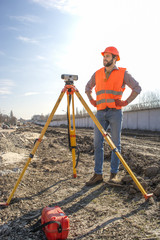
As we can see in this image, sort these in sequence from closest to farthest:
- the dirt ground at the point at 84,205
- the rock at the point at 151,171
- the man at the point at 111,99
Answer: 1. the dirt ground at the point at 84,205
2. the man at the point at 111,99
3. the rock at the point at 151,171

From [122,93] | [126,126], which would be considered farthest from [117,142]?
[126,126]

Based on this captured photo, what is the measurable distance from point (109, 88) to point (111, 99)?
0.61 feet

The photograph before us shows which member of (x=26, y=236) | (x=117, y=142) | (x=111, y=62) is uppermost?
(x=111, y=62)

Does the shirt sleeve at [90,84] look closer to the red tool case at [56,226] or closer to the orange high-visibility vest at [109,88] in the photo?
the orange high-visibility vest at [109,88]

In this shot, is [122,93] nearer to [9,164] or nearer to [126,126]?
[9,164]

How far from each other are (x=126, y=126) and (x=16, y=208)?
75.9ft

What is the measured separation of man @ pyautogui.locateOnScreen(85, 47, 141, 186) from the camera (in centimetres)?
338

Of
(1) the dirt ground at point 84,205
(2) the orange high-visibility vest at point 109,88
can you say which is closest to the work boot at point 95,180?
(1) the dirt ground at point 84,205

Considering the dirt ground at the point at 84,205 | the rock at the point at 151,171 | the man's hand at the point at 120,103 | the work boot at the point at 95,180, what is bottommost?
the dirt ground at the point at 84,205

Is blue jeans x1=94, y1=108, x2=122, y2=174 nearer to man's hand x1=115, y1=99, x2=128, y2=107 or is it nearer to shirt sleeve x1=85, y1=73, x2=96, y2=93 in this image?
man's hand x1=115, y1=99, x2=128, y2=107

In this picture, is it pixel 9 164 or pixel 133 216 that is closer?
pixel 133 216

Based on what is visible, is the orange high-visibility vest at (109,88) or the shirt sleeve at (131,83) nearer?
the shirt sleeve at (131,83)

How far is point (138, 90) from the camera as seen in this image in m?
3.23

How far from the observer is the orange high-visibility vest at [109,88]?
339cm
